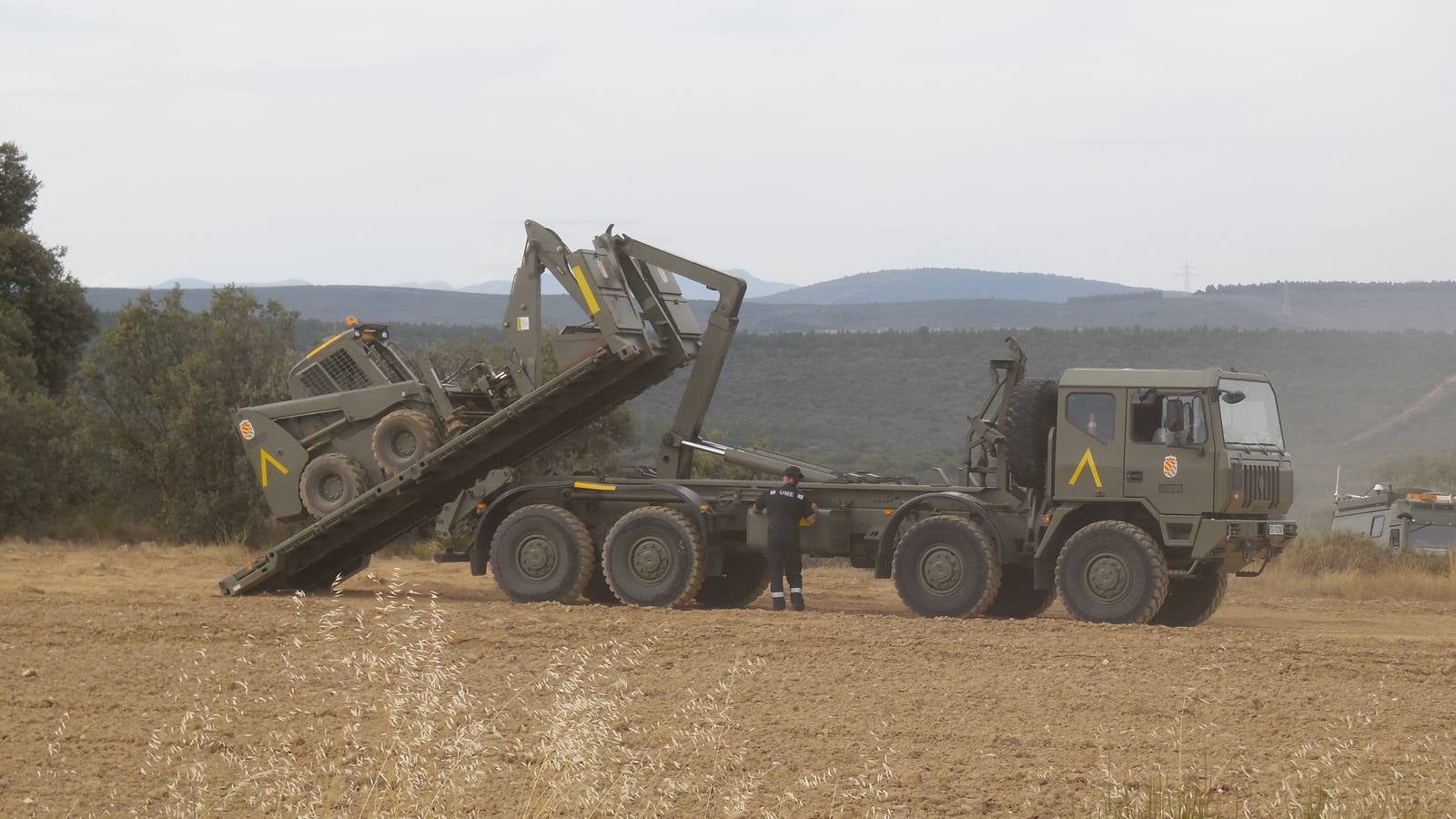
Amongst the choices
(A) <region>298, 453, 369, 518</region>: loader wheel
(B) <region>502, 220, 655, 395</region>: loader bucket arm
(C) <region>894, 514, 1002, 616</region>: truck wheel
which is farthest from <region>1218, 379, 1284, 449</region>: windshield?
(A) <region>298, 453, 369, 518</region>: loader wheel

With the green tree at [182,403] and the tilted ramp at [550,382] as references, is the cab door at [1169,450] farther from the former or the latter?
the green tree at [182,403]

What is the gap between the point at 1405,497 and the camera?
22.2m

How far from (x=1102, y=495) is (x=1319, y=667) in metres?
2.95

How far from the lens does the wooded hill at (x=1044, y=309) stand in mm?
110375

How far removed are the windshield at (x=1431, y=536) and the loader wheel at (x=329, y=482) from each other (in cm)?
1432

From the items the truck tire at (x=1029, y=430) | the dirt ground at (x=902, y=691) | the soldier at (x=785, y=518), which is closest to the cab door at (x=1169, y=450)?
the truck tire at (x=1029, y=430)

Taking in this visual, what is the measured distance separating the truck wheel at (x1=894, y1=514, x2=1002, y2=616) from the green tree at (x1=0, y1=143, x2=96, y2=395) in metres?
25.1

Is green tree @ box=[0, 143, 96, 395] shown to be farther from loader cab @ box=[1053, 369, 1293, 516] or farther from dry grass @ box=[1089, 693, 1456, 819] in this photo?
dry grass @ box=[1089, 693, 1456, 819]

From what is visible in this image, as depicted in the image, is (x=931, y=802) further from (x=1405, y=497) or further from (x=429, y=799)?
(x=1405, y=497)

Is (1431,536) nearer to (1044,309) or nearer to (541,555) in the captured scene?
(541,555)

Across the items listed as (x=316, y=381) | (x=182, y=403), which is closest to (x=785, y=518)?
→ (x=316, y=381)

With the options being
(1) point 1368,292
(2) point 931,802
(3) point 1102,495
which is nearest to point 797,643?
(3) point 1102,495

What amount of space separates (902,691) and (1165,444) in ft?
16.1

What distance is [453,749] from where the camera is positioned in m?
8.30
